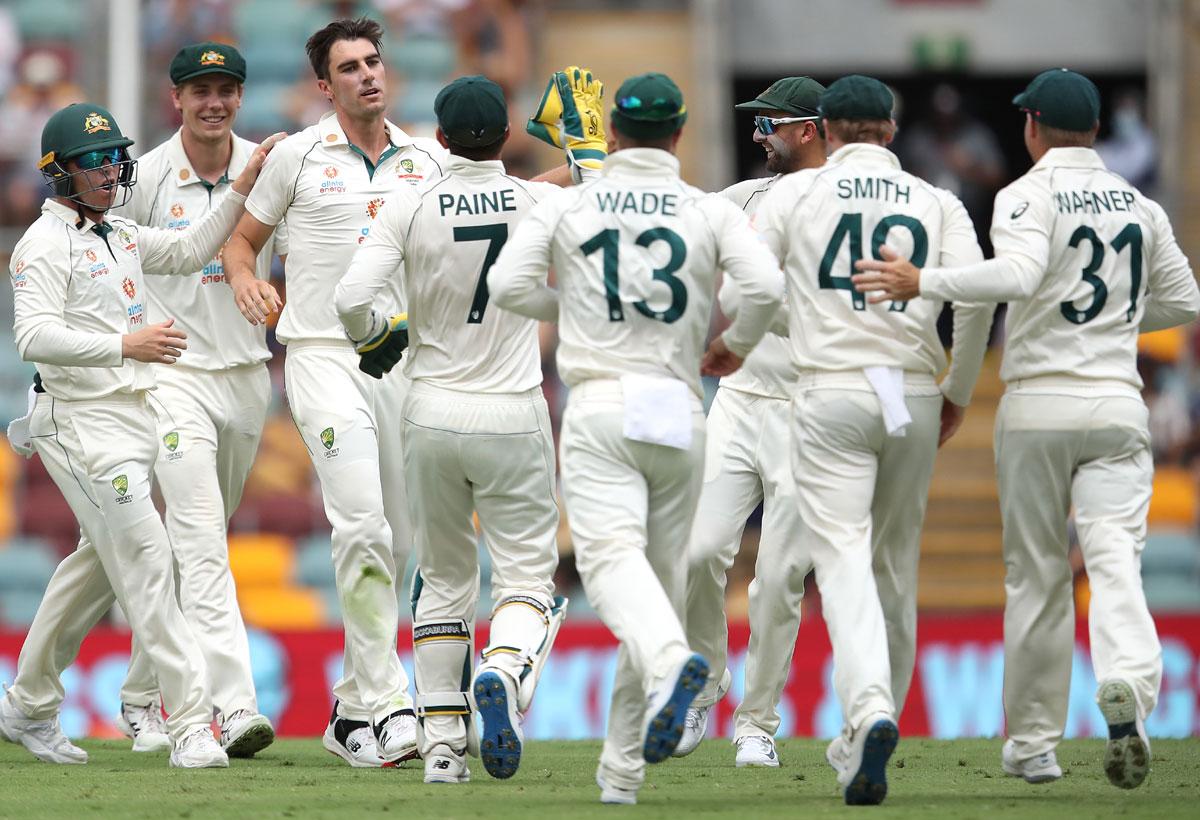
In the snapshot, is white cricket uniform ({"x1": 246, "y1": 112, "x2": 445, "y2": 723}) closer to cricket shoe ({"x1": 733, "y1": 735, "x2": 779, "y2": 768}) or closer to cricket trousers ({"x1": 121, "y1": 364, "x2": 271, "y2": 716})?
cricket trousers ({"x1": 121, "y1": 364, "x2": 271, "y2": 716})

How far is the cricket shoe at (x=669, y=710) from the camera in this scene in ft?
18.9

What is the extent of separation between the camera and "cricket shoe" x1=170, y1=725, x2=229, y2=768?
24.3 feet

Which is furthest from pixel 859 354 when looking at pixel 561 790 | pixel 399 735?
pixel 399 735

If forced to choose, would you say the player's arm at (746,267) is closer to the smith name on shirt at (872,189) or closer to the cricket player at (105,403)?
the smith name on shirt at (872,189)

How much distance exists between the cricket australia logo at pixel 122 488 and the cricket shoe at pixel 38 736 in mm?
1250

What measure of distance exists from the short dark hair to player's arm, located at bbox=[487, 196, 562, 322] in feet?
6.56

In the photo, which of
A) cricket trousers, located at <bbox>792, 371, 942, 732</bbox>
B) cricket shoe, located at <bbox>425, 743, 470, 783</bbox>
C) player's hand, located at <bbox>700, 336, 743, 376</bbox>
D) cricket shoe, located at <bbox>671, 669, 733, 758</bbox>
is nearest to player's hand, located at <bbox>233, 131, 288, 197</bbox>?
player's hand, located at <bbox>700, 336, 743, 376</bbox>

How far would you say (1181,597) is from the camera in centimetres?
1422

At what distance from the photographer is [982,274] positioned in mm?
6320

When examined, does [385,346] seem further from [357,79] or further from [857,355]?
[857,355]

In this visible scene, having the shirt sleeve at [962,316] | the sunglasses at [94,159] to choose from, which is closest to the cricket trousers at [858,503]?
the shirt sleeve at [962,316]

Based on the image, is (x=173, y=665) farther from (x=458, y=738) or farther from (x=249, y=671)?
(x=458, y=738)

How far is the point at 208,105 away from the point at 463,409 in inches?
86.8

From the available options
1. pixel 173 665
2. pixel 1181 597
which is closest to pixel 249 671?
pixel 173 665
